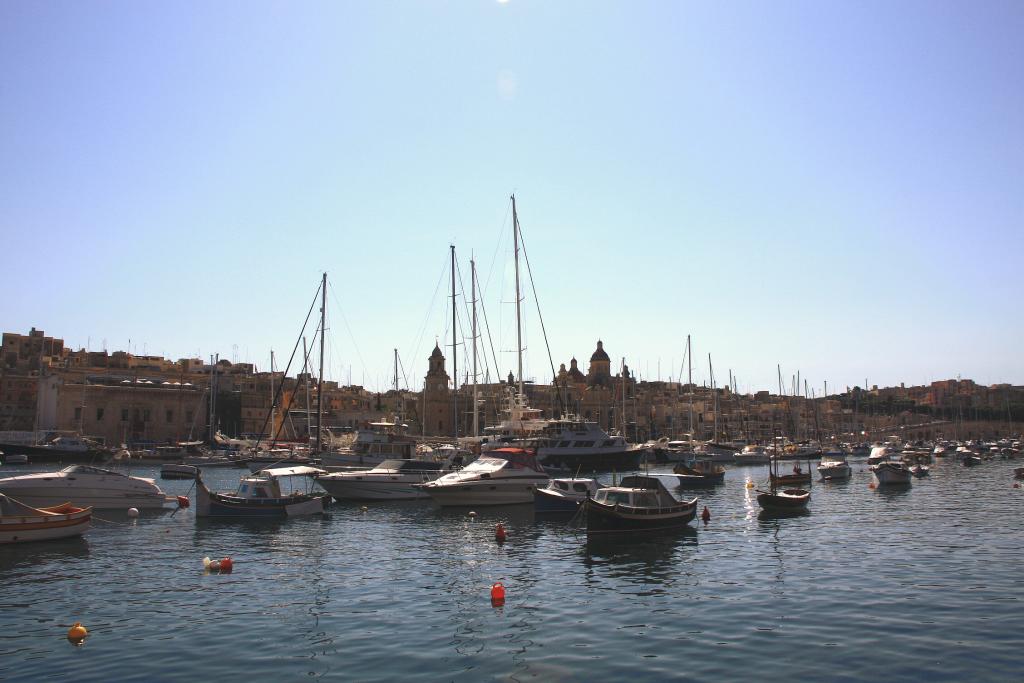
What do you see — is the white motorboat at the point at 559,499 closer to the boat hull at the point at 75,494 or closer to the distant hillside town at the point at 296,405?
the boat hull at the point at 75,494

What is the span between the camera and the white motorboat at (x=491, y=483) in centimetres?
3797

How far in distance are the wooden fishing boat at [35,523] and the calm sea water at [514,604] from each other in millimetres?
435

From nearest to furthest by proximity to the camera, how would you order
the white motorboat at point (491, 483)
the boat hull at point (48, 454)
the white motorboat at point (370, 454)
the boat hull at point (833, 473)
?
the white motorboat at point (491, 483) → the white motorboat at point (370, 454) → the boat hull at point (833, 473) → the boat hull at point (48, 454)

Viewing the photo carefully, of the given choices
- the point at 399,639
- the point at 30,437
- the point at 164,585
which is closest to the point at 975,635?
the point at 399,639

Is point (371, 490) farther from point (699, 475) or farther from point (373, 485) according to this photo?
point (699, 475)

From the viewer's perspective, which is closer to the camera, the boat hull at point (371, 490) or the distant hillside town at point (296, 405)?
the boat hull at point (371, 490)

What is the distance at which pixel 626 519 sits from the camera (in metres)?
29.1

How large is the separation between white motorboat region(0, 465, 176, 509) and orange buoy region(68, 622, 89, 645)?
19572 millimetres

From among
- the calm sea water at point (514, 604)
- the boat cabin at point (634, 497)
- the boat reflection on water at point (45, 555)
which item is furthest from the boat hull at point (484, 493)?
the boat reflection on water at point (45, 555)

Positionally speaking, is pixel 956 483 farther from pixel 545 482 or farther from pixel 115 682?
pixel 115 682

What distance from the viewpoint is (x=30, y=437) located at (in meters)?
95.1

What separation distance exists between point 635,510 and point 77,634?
18.8m

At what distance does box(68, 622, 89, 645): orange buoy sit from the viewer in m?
15.5

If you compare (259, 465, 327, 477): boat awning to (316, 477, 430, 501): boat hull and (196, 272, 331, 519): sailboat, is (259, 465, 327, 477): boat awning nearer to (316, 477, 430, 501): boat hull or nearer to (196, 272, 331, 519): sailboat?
(196, 272, 331, 519): sailboat
